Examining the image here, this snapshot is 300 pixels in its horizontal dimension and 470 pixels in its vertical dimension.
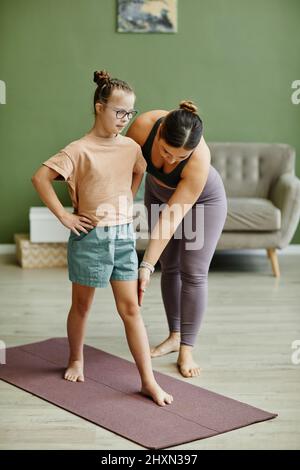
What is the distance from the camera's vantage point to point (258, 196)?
Answer: 5637 mm

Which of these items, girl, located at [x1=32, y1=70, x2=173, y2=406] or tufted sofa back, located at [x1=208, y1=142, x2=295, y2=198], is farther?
tufted sofa back, located at [x1=208, y1=142, x2=295, y2=198]

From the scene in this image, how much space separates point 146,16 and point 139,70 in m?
0.38

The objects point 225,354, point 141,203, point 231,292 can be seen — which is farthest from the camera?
point 141,203

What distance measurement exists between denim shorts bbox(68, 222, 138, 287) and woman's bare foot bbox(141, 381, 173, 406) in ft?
1.30

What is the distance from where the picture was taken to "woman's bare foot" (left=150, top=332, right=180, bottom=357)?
3441 millimetres

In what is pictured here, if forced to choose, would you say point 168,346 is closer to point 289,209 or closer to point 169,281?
point 169,281

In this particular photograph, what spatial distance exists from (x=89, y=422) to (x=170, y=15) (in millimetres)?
3778

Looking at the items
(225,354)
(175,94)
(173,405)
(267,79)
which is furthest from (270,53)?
(173,405)

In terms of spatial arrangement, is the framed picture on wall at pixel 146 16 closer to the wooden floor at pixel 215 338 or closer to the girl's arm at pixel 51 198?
the wooden floor at pixel 215 338

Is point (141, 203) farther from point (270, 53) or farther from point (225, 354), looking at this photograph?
point (225, 354)

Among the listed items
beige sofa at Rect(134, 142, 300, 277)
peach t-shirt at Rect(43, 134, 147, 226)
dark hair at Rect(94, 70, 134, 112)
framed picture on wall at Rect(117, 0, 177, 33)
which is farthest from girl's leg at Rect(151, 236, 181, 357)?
framed picture on wall at Rect(117, 0, 177, 33)

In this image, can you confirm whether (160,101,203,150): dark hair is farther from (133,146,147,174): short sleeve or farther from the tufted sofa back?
the tufted sofa back

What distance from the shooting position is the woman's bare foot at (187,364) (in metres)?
3.17
